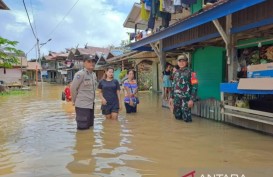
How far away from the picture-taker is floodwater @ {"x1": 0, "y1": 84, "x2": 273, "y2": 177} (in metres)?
4.28

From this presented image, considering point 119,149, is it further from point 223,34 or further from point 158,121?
point 223,34

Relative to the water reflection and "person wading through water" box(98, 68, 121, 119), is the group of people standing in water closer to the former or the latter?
"person wading through water" box(98, 68, 121, 119)

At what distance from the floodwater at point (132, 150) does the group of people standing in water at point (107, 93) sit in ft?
1.27

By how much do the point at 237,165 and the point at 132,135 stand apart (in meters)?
2.82

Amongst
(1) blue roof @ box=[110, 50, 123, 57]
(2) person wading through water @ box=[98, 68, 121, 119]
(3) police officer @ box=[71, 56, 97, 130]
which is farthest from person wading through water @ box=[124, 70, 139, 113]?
(1) blue roof @ box=[110, 50, 123, 57]

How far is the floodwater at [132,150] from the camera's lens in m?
4.28

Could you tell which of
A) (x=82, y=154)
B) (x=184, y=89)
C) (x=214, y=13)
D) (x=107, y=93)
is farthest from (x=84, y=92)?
(x=214, y=13)

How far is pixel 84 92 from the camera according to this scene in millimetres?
6742

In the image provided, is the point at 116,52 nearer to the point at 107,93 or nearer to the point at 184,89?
the point at 107,93

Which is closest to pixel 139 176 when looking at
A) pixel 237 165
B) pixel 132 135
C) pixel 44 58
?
pixel 237 165

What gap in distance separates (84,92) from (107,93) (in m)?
1.41

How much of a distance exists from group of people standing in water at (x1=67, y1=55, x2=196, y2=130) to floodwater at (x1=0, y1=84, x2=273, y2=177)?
39 cm

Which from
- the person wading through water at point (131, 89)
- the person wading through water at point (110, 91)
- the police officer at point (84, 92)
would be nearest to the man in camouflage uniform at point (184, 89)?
the person wading through water at point (110, 91)

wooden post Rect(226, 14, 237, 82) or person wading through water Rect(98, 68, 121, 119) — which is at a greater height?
wooden post Rect(226, 14, 237, 82)
